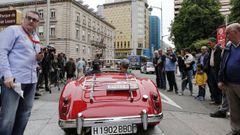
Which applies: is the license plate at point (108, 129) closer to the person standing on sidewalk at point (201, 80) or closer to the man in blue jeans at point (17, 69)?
the man in blue jeans at point (17, 69)

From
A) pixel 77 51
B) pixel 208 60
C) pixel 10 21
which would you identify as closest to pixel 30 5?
pixel 77 51

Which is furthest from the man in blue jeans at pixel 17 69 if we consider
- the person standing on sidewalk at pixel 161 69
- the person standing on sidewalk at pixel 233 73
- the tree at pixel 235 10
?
the tree at pixel 235 10

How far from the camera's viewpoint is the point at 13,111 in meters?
3.46

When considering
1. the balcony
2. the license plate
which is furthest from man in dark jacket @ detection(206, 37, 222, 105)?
the balcony

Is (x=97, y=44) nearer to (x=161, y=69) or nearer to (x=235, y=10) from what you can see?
(x=235, y=10)

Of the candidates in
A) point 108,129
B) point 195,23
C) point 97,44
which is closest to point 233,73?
point 108,129

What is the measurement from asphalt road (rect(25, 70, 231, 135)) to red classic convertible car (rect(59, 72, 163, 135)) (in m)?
0.72

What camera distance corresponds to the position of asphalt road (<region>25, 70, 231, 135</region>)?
16.3ft

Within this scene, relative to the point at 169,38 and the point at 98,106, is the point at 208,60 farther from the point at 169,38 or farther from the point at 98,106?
the point at 169,38

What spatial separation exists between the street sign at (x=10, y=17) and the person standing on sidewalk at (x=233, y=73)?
8.91m

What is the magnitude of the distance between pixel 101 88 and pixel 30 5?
59.6 meters

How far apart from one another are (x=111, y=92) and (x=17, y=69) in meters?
1.65

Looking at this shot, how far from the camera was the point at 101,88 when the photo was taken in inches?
186

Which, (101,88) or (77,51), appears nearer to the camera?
(101,88)
